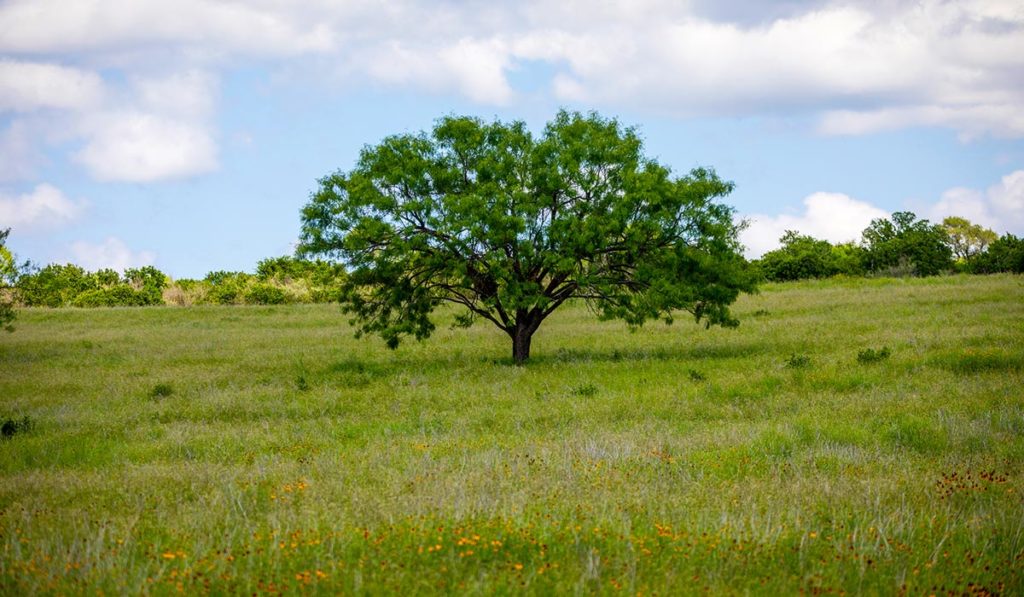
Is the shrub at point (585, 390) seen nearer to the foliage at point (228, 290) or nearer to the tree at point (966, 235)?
the foliage at point (228, 290)

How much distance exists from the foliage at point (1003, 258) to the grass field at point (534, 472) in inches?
2032

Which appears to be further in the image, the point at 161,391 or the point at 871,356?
the point at 871,356

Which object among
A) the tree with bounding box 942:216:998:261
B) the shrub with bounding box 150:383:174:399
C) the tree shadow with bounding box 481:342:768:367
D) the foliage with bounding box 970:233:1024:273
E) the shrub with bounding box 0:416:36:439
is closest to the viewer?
the shrub with bounding box 0:416:36:439

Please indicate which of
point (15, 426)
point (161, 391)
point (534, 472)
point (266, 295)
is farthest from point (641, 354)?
point (266, 295)

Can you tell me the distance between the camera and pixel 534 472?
11320mm

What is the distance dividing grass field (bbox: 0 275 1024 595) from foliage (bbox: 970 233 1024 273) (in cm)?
5162

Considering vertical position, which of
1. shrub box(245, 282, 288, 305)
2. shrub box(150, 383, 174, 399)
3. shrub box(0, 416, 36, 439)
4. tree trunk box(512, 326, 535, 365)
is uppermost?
shrub box(245, 282, 288, 305)

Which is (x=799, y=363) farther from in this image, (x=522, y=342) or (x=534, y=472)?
(x=534, y=472)

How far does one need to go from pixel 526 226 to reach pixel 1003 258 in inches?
2633

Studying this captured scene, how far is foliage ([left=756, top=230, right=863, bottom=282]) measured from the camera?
77438 mm

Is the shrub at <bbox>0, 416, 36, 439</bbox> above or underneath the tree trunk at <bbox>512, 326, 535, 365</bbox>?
underneath

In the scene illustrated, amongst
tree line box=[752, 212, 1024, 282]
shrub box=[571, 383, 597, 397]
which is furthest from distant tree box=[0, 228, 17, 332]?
tree line box=[752, 212, 1024, 282]

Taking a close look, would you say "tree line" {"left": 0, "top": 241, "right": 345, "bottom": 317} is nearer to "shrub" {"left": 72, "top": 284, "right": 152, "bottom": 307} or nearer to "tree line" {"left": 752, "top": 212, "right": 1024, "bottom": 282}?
"shrub" {"left": 72, "top": 284, "right": 152, "bottom": 307}

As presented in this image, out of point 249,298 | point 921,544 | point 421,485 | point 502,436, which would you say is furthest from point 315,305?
point 921,544
